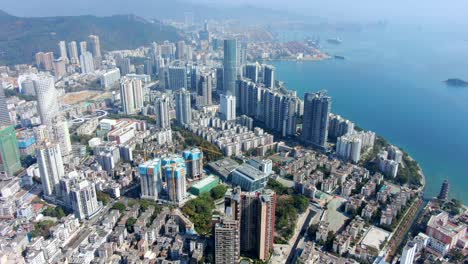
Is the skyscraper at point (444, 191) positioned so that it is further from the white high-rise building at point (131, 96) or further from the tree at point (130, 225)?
the white high-rise building at point (131, 96)

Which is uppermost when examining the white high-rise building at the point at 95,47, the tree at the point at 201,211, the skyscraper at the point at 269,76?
the white high-rise building at the point at 95,47

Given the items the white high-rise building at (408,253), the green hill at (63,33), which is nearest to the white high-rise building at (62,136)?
the white high-rise building at (408,253)

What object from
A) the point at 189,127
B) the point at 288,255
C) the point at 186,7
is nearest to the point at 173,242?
the point at 288,255

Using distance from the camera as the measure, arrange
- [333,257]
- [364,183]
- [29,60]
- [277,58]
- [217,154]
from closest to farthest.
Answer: [333,257]
[364,183]
[217,154]
[29,60]
[277,58]

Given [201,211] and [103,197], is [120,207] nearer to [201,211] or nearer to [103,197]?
[103,197]

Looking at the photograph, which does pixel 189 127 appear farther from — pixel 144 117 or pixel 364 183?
pixel 364 183

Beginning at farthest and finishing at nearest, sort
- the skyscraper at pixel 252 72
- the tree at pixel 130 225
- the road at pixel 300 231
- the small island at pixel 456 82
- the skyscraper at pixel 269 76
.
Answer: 1. the small island at pixel 456 82
2. the skyscraper at pixel 252 72
3. the skyscraper at pixel 269 76
4. the tree at pixel 130 225
5. the road at pixel 300 231

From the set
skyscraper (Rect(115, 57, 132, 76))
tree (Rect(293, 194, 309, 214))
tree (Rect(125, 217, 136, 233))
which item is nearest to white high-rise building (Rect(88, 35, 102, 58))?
skyscraper (Rect(115, 57, 132, 76))

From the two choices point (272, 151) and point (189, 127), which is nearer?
point (272, 151)

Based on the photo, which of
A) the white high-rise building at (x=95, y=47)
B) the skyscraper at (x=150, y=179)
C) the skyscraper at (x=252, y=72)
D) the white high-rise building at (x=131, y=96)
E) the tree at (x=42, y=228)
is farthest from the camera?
the white high-rise building at (x=95, y=47)
